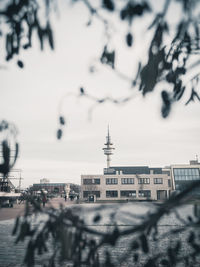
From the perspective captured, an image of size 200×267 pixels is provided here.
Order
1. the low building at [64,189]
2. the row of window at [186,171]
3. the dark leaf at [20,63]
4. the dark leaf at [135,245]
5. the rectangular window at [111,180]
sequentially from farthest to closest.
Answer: the row of window at [186,171]
the low building at [64,189]
the rectangular window at [111,180]
the dark leaf at [20,63]
the dark leaf at [135,245]

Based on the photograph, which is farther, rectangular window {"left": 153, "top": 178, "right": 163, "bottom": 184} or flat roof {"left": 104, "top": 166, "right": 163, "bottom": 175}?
flat roof {"left": 104, "top": 166, "right": 163, "bottom": 175}

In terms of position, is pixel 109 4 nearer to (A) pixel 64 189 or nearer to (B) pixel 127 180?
(B) pixel 127 180

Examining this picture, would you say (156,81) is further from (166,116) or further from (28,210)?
(28,210)

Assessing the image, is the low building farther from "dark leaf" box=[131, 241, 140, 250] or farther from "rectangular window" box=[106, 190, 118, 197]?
"dark leaf" box=[131, 241, 140, 250]

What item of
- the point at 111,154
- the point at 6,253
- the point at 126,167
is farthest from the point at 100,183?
the point at 6,253

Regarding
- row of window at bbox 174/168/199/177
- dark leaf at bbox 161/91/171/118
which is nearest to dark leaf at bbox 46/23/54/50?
dark leaf at bbox 161/91/171/118

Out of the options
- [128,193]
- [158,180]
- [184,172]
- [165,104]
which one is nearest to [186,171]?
[184,172]

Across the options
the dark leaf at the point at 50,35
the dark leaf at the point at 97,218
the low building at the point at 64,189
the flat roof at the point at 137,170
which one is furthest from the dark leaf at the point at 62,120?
the flat roof at the point at 137,170

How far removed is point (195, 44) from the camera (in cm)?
200

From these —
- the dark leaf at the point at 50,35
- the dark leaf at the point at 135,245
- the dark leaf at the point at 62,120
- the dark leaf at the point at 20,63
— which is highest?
the dark leaf at the point at 50,35

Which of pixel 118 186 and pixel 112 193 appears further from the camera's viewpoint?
pixel 118 186

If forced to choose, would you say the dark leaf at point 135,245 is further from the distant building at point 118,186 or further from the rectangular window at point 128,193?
the rectangular window at point 128,193

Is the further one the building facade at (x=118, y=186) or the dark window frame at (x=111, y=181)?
the dark window frame at (x=111, y=181)

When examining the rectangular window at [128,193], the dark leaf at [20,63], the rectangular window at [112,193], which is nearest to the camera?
the dark leaf at [20,63]
